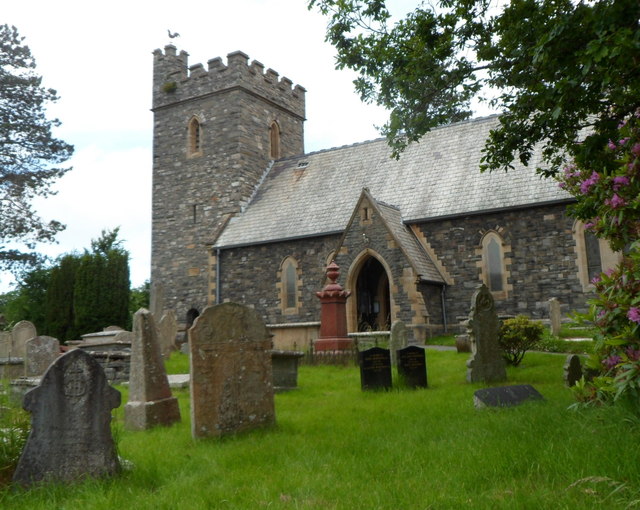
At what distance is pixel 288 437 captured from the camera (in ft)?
20.6

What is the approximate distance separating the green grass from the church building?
30.0 ft

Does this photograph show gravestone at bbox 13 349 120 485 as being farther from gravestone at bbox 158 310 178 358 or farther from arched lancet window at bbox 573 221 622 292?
arched lancet window at bbox 573 221 622 292

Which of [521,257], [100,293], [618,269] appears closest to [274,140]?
[100,293]

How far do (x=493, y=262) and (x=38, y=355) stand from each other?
13.5 m

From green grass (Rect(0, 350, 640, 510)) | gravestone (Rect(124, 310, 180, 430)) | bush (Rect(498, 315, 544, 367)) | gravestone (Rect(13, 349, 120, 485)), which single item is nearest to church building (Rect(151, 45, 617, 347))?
bush (Rect(498, 315, 544, 367))

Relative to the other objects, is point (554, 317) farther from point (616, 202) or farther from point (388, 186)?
point (616, 202)

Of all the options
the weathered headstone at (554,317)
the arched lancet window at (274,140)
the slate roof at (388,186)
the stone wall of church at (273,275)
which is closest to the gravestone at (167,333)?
the stone wall of church at (273,275)

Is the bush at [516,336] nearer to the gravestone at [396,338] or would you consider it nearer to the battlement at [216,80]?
the gravestone at [396,338]

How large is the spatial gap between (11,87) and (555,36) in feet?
94.3

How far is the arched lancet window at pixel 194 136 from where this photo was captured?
27609 millimetres

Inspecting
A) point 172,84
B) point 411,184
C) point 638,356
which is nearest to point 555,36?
point 638,356

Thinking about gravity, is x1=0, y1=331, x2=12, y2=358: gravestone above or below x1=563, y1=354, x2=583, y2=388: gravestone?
above

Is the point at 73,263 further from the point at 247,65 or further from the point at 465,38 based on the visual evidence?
the point at 465,38

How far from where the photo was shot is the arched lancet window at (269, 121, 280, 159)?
28.5 metres
